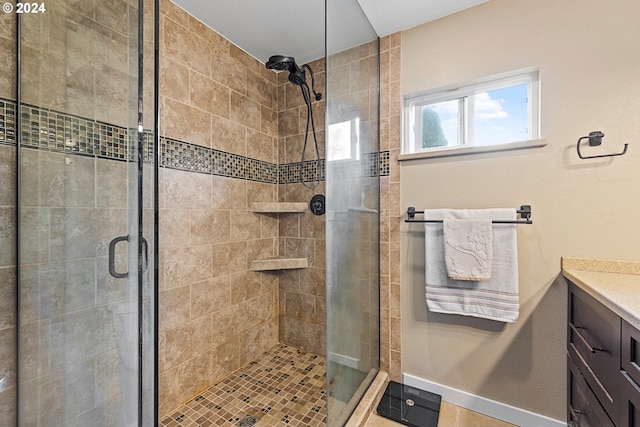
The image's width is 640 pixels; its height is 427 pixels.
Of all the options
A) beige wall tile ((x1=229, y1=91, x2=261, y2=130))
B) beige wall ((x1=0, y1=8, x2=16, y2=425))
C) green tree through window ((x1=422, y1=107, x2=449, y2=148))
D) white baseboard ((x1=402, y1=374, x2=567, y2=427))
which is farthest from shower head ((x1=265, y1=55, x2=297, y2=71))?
white baseboard ((x1=402, y1=374, x2=567, y2=427))

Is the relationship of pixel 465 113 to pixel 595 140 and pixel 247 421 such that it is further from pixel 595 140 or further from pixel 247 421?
pixel 247 421

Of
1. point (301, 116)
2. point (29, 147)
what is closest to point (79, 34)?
point (29, 147)

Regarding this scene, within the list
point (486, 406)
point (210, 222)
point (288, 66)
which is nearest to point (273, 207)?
point (210, 222)

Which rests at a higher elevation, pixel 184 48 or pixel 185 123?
pixel 184 48

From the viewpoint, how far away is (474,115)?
1705 mm

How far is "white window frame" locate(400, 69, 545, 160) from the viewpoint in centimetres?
152

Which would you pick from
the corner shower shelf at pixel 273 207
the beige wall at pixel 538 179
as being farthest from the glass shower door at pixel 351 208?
the corner shower shelf at pixel 273 207

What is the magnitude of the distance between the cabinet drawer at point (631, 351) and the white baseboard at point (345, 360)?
3.27 feet

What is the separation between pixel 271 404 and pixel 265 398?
75 millimetres

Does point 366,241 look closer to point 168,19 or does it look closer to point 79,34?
point 79,34

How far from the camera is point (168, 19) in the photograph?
1643mm

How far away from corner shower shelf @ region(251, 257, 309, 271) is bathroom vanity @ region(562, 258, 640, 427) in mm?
1629

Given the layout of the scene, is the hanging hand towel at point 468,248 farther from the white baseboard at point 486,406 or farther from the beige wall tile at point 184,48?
the beige wall tile at point 184,48

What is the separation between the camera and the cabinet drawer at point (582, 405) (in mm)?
997
